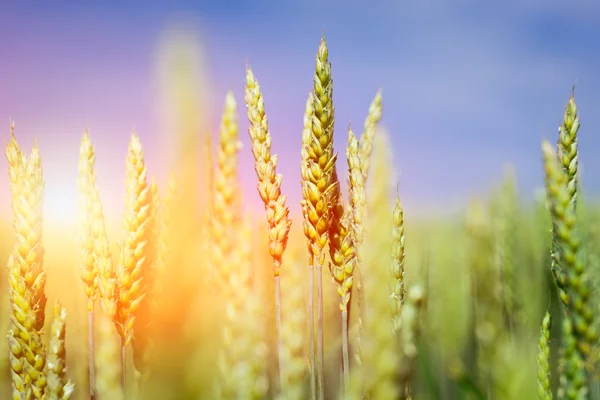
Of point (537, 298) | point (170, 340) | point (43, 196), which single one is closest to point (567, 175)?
point (170, 340)

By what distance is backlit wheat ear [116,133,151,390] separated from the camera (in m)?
1.50

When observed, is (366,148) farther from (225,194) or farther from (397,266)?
(225,194)

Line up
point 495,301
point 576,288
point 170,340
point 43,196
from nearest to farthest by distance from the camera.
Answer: point 576,288 < point 43,196 < point 170,340 < point 495,301

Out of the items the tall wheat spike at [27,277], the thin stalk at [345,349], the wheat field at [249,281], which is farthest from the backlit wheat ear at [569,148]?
the tall wheat spike at [27,277]

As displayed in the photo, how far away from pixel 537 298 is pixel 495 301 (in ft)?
1.09

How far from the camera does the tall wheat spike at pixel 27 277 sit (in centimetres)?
144

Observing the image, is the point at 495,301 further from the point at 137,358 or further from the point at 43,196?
the point at 43,196

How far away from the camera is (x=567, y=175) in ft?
4.88

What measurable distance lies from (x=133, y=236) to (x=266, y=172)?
15.2 inches

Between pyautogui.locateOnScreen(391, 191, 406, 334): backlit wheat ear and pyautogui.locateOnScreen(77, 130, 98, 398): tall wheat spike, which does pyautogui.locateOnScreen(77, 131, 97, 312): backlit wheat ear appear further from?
pyautogui.locateOnScreen(391, 191, 406, 334): backlit wheat ear

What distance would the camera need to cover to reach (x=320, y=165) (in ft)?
5.08

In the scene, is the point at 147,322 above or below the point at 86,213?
below

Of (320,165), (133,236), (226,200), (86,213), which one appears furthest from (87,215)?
(320,165)

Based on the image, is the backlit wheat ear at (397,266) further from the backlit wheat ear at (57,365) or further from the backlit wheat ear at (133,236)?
the backlit wheat ear at (57,365)
